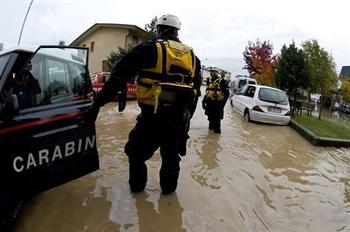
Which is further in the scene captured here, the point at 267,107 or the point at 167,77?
the point at 267,107

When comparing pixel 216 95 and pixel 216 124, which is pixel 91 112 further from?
pixel 216 124

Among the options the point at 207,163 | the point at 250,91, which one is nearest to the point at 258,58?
the point at 250,91

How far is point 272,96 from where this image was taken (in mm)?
12586

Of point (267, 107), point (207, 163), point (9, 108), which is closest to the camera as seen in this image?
point (9, 108)

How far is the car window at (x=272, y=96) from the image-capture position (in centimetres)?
1245

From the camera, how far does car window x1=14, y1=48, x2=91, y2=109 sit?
10.5ft

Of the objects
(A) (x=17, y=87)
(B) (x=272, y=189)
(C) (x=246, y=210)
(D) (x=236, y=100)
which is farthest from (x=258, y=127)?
(A) (x=17, y=87)

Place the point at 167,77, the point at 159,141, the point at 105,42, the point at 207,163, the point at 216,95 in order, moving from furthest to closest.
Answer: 1. the point at 105,42
2. the point at 216,95
3. the point at 207,163
4. the point at 159,141
5. the point at 167,77

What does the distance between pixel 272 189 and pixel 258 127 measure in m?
6.47

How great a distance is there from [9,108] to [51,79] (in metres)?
0.86

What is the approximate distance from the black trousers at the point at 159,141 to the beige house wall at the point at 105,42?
2652 centimetres

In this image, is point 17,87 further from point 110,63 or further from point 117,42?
point 117,42

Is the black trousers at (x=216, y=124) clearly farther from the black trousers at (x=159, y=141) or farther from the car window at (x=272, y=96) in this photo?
the black trousers at (x=159, y=141)

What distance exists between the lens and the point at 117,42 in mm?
30172
